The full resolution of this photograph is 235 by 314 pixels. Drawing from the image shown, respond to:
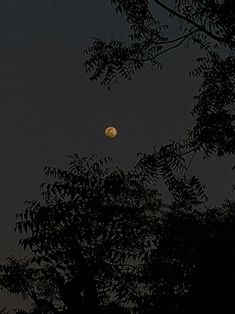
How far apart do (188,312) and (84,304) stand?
656 centimetres

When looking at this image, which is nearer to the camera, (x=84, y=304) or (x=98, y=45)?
(x=84, y=304)

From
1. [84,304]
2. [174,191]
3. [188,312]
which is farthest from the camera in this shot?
[174,191]

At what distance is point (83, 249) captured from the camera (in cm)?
2042

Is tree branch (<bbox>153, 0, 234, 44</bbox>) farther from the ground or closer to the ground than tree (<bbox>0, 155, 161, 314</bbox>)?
farther from the ground

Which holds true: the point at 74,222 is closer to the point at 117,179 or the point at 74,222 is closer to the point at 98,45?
the point at 117,179

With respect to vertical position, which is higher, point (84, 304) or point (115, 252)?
point (115, 252)

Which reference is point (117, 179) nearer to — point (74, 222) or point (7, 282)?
point (74, 222)

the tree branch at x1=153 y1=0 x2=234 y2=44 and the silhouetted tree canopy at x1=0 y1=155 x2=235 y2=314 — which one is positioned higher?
the tree branch at x1=153 y1=0 x2=234 y2=44

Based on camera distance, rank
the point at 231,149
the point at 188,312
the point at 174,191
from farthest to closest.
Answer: the point at 174,191 → the point at 231,149 → the point at 188,312

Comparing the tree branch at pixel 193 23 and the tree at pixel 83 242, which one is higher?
the tree branch at pixel 193 23

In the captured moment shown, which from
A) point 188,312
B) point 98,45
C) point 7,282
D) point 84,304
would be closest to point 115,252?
point 84,304

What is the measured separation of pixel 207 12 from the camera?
21641 millimetres

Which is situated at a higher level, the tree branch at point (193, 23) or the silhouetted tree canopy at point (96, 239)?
the tree branch at point (193, 23)

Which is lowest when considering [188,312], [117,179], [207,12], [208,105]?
[188,312]
